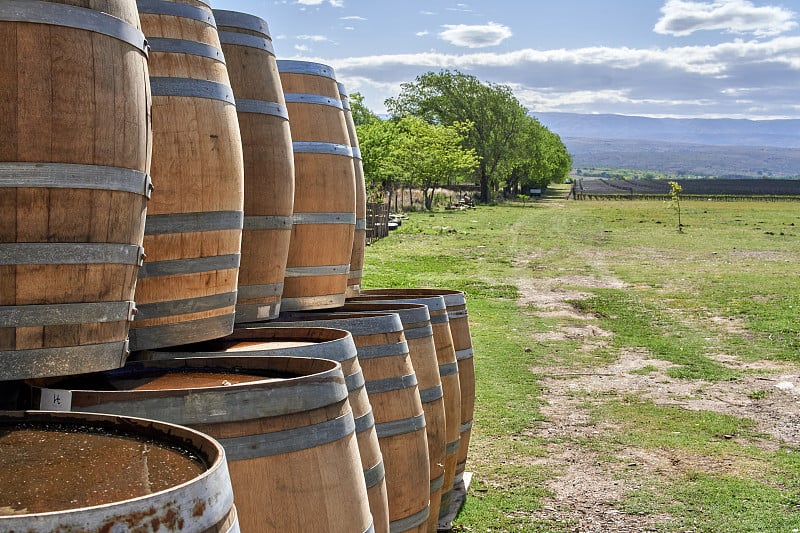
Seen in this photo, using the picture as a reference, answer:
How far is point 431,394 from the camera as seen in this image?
18.4 ft

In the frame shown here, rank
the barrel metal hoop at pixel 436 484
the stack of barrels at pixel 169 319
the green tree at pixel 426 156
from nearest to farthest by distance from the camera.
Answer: the stack of barrels at pixel 169 319
the barrel metal hoop at pixel 436 484
the green tree at pixel 426 156

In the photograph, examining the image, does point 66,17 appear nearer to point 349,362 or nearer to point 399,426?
point 349,362

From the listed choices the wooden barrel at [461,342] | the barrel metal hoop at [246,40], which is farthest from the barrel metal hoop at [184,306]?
the wooden barrel at [461,342]

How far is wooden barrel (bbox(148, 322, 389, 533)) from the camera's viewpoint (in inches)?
157

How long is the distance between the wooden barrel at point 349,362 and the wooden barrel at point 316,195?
1.57 metres

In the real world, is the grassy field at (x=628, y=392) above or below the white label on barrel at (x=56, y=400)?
below

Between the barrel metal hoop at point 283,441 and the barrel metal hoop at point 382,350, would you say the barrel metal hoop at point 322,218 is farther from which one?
the barrel metal hoop at point 283,441

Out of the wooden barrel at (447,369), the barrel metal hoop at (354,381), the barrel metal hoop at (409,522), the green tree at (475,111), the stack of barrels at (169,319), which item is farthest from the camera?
the green tree at (475,111)

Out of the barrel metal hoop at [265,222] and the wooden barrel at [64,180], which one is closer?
the wooden barrel at [64,180]

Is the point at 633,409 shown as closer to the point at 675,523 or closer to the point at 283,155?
the point at 675,523

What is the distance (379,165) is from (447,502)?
4689 centimetres

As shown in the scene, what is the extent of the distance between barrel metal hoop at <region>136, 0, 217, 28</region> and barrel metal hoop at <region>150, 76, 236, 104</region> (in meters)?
0.30

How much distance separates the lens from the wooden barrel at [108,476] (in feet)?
6.76

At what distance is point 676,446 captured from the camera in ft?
29.6
